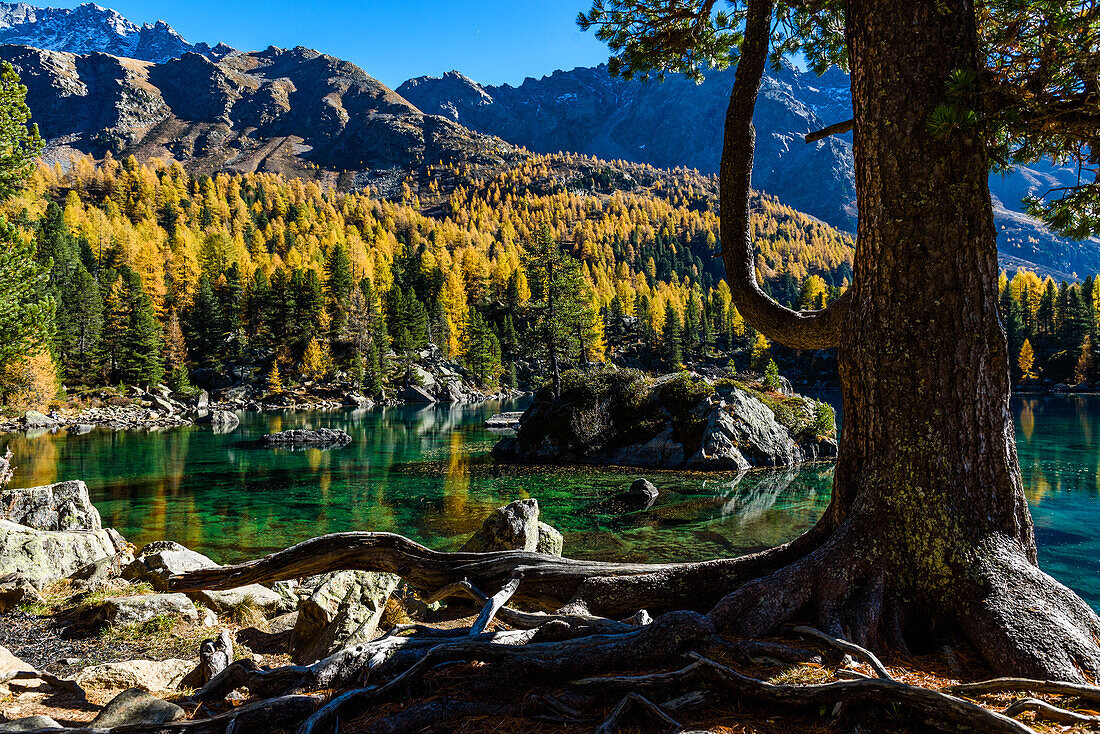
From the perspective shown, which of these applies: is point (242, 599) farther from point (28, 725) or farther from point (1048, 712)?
point (1048, 712)

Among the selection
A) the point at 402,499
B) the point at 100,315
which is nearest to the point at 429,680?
the point at 402,499

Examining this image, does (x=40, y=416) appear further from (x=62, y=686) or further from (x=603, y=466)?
(x=62, y=686)

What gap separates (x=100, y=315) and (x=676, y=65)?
7234 centimetres

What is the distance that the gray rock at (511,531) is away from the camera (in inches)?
378

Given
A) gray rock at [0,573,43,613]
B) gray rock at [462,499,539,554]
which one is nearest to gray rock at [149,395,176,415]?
gray rock at [0,573,43,613]

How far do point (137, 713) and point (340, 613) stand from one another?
3.02 m

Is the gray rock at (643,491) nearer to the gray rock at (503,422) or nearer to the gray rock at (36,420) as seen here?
the gray rock at (503,422)

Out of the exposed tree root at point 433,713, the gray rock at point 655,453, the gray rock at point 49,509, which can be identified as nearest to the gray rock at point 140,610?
the exposed tree root at point 433,713

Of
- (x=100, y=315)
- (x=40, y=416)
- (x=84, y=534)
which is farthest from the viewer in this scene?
→ (x=100, y=315)

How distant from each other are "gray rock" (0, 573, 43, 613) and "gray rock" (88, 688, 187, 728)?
585 centimetres

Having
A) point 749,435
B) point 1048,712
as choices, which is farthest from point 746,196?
point 749,435

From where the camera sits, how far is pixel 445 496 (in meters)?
19.8

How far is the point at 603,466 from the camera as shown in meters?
25.3

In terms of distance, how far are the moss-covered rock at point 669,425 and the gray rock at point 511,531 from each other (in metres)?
15.6
